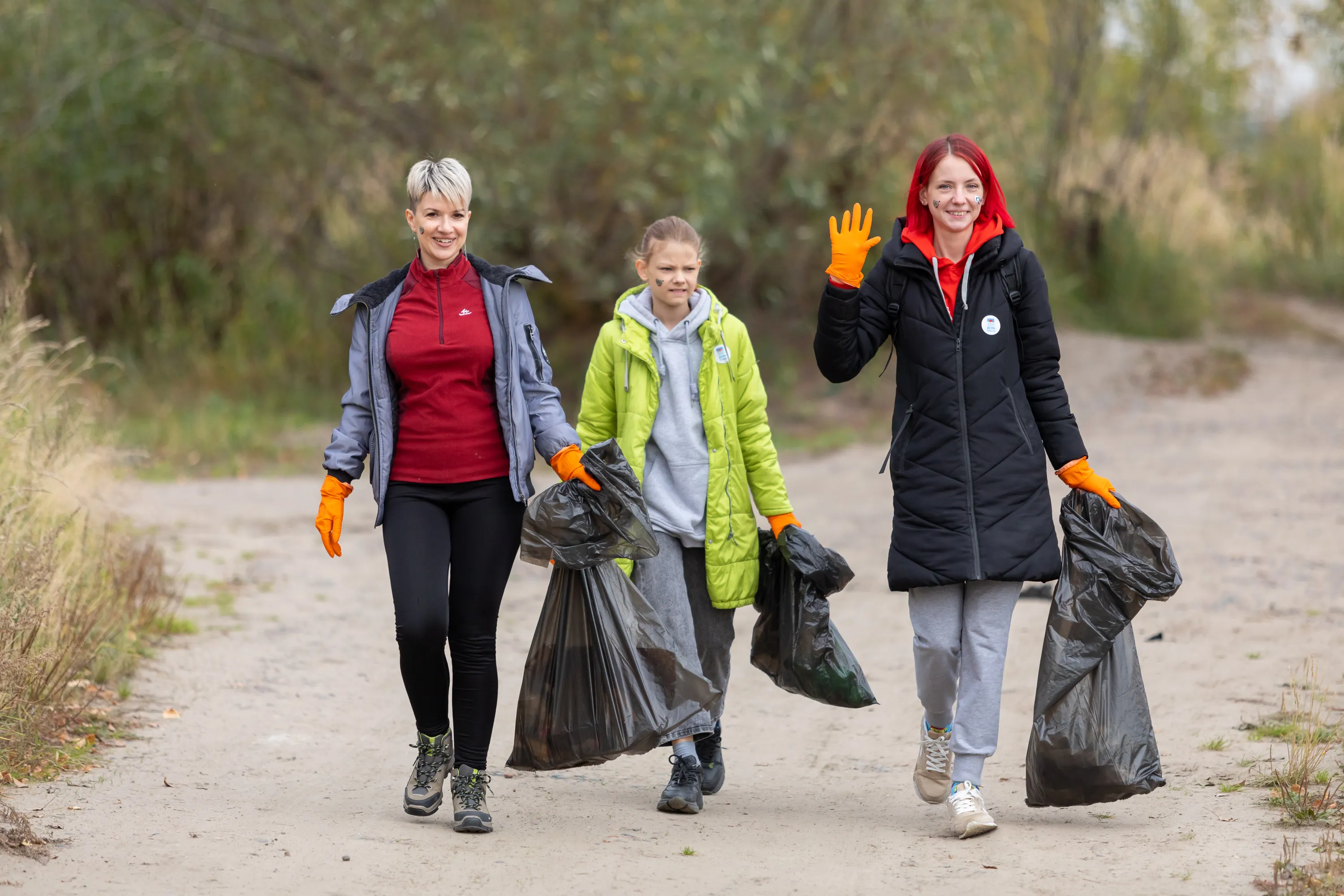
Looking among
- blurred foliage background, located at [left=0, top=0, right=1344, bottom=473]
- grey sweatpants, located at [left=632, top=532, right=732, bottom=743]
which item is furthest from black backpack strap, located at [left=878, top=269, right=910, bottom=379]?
blurred foliage background, located at [left=0, top=0, right=1344, bottom=473]

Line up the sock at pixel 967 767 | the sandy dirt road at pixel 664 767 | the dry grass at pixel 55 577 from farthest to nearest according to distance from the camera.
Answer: the dry grass at pixel 55 577, the sock at pixel 967 767, the sandy dirt road at pixel 664 767

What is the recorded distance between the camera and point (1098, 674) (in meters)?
4.41

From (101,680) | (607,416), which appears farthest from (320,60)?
(607,416)

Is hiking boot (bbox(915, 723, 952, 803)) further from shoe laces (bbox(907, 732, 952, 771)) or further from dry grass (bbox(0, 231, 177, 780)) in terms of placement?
dry grass (bbox(0, 231, 177, 780))

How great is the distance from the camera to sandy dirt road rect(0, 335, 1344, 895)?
158 inches

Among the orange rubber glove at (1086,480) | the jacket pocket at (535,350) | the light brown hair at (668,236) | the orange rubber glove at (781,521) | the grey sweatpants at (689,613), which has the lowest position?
the grey sweatpants at (689,613)

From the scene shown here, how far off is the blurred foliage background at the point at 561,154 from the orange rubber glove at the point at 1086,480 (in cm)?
802

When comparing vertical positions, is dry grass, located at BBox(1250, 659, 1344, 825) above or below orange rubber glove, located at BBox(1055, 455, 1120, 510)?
below

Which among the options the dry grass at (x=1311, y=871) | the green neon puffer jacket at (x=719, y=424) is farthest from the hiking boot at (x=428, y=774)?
the dry grass at (x=1311, y=871)

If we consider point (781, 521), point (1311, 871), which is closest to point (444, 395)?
point (781, 521)

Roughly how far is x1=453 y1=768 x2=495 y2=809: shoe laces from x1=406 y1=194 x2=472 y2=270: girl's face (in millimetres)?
1467

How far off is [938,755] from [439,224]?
2.10 metres

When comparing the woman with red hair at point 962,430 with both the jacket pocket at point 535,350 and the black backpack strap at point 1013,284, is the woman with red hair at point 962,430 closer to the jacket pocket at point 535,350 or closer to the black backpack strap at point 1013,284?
the black backpack strap at point 1013,284

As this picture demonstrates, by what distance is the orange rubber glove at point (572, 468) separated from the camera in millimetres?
4477
